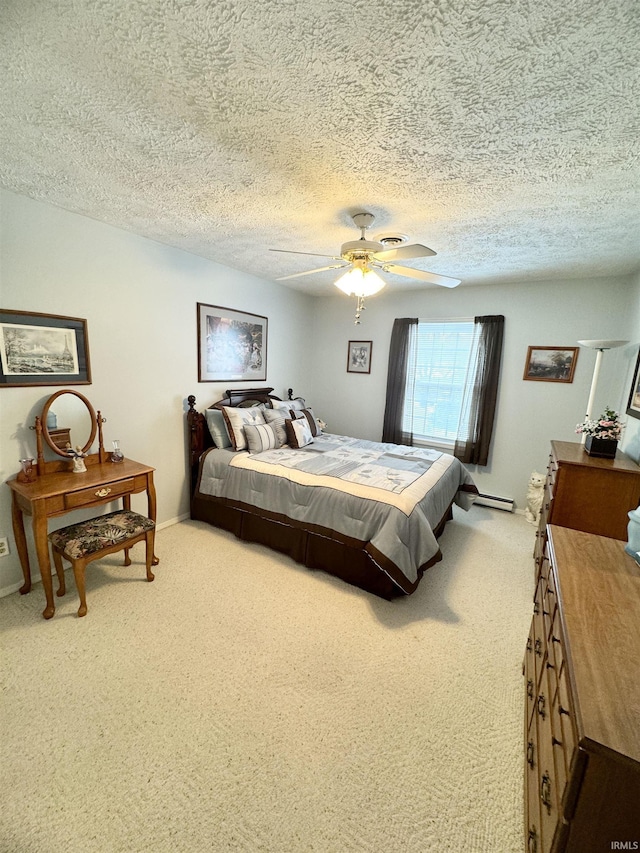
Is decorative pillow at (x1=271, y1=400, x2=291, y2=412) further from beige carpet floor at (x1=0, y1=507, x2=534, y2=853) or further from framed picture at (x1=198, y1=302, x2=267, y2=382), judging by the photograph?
beige carpet floor at (x1=0, y1=507, x2=534, y2=853)

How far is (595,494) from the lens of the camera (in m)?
2.09

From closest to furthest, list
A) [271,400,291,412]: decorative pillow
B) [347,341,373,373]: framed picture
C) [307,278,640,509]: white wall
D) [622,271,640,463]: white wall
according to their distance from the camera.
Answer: [622,271,640,463]: white wall < [307,278,640,509]: white wall < [271,400,291,412]: decorative pillow < [347,341,373,373]: framed picture

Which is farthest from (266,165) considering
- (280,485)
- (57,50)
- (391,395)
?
(391,395)

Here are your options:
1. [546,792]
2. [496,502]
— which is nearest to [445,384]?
[496,502]

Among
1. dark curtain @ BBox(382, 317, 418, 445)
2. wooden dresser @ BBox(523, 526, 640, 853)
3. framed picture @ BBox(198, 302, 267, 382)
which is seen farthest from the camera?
dark curtain @ BBox(382, 317, 418, 445)

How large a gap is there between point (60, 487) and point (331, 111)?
244cm

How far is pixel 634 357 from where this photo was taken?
280 centimetres

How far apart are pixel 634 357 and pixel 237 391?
12.1ft

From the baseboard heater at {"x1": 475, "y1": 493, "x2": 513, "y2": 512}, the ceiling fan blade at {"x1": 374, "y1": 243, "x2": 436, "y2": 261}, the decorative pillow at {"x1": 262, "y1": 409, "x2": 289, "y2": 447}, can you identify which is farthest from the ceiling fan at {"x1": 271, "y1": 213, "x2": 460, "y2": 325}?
the baseboard heater at {"x1": 475, "y1": 493, "x2": 513, "y2": 512}

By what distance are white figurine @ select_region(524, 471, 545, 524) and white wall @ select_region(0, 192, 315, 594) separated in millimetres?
3501

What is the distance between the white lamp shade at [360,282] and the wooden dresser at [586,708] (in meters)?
1.71

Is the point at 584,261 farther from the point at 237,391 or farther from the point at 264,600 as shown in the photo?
the point at 264,600

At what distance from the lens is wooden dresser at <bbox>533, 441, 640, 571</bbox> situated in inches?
79.7

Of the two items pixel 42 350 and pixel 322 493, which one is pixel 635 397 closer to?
pixel 322 493
